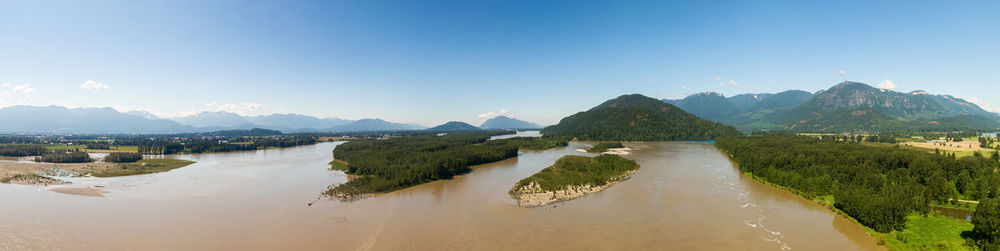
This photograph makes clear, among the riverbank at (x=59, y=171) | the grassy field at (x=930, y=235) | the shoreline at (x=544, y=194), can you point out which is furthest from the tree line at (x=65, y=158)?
the grassy field at (x=930, y=235)

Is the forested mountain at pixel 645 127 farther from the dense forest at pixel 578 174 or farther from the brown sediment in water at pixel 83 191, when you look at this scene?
the brown sediment in water at pixel 83 191

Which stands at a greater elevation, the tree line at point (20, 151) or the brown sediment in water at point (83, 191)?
the tree line at point (20, 151)

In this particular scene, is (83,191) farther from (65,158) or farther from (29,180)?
(65,158)

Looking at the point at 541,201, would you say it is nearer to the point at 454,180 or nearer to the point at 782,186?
the point at 454,180

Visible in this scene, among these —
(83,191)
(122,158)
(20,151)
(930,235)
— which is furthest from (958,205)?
(20,151)

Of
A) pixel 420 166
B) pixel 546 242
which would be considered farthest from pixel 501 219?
pixel 420 166

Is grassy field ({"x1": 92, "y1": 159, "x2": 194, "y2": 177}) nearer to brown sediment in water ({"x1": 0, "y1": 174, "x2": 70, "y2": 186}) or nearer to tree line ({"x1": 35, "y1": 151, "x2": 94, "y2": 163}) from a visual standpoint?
brown sediment in water ({"x1": 0, "y1": 174, "x2": 70, "y2": 186})

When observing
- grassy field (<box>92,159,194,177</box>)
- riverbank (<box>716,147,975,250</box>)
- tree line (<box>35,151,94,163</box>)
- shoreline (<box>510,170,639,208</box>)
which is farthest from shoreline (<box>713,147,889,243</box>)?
tree line (<box>35,151,94,163</box>)
